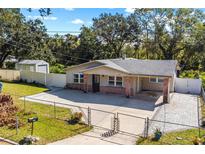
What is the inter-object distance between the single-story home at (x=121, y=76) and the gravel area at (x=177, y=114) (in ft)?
3.92

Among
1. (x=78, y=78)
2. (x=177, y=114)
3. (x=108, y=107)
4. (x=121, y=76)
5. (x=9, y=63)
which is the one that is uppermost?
(x=9, y=63)

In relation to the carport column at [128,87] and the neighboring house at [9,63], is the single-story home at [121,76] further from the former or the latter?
the neighboring house at [9,63]

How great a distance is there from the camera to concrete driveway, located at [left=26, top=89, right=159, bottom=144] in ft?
43.9

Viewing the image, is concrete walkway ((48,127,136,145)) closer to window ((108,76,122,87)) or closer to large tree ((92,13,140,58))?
window ((108,76,122,87))

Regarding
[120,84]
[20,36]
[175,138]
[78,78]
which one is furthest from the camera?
[20,36]

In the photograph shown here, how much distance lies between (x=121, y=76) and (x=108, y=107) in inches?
188

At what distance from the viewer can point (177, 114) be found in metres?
17.2

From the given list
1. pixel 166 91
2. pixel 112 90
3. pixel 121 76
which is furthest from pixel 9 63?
pixel 166 91

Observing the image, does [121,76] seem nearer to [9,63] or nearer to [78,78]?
[78,78]

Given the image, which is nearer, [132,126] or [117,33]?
[132,126]

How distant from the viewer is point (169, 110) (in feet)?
59.6
